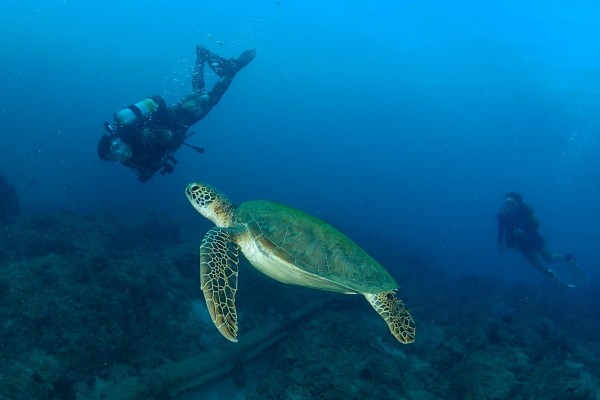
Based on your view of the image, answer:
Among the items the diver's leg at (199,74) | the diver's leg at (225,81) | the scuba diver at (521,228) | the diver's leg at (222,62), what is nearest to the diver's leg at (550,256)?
the scuba diver at (521,228)

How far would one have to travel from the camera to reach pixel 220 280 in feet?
12.2

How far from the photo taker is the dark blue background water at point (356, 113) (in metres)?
35.5

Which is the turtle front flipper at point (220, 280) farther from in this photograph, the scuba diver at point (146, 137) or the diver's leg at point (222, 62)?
the diver's leg at point (222, 62)

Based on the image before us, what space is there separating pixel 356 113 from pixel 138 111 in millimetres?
131325

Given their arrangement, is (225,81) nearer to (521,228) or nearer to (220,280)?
(220,280)

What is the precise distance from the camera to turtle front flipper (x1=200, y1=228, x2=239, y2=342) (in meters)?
3.42

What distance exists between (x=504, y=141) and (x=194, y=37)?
385 feet

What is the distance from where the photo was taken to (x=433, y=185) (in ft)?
349

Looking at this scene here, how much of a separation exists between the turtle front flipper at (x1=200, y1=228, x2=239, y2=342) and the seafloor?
1.28 meters

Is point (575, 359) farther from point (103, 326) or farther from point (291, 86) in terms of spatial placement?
point (291, 86)

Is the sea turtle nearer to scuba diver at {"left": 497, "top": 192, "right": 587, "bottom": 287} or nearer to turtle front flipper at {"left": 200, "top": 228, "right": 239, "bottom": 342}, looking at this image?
turtle front flipper at {"left": 200, "top": 228, "right": 239, "bottom": 342}

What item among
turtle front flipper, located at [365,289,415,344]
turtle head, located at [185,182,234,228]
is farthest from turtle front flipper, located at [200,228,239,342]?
turtle front flipper, located at [365,289,415,344]

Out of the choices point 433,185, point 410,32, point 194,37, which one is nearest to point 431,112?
point 433,185

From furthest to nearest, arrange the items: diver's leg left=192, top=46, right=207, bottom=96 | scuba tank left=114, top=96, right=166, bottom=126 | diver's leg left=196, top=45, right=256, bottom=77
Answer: diver's leg left=196, top=45, right=256, bottom=77
diver's leg left=192, top=46, right=207, bottom=96
scuba tank left=114, top=96, right=166, bottom=126
